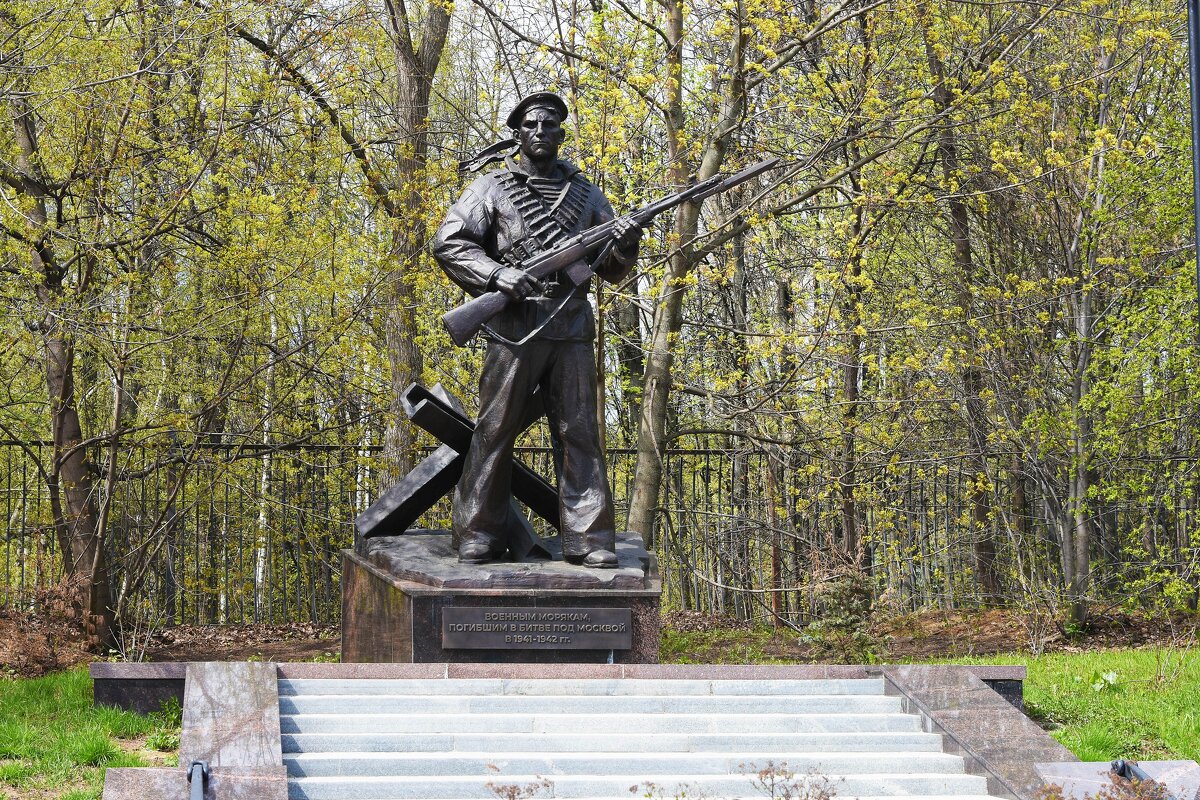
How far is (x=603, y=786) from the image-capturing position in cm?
623

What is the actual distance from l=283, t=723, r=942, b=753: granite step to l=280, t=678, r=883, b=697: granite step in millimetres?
534

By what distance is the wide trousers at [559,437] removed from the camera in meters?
8.63

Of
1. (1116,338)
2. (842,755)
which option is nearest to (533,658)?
(842,755)

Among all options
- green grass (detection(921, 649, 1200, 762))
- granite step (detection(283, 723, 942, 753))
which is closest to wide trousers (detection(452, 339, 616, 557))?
granite step (detection(283, 723, 942, 753))

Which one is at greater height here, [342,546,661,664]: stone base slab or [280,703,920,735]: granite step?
[342,546,661,664]: stone base slab

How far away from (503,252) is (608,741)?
3379 millimetres

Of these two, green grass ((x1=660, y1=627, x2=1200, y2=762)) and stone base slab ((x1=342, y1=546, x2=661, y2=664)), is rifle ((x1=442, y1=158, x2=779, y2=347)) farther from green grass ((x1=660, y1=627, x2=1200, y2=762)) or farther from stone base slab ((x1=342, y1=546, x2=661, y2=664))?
green grass ((x1=660, y1=627, x2=1200, y2=762))

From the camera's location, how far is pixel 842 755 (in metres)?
6.72

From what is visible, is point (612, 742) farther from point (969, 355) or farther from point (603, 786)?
point (969, 355)

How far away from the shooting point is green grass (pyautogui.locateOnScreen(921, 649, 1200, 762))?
25.0 feet

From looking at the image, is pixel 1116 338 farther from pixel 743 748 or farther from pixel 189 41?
pixel 189 41

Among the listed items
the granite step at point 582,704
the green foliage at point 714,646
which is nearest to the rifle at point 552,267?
the granite step at point 582,704

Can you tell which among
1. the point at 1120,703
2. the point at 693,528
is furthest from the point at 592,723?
the point at 693,528

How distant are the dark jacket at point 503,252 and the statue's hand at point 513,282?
0.09 meters
